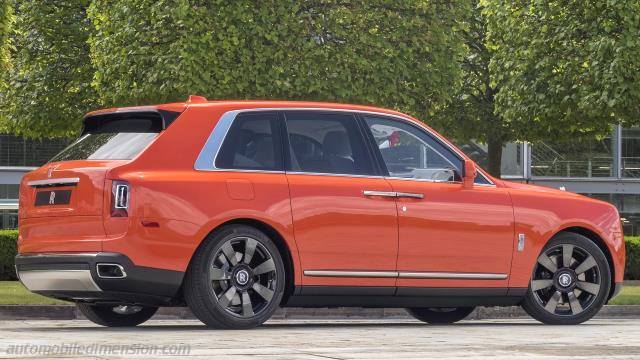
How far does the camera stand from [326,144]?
11.8 meters

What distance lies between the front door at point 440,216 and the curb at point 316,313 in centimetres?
345

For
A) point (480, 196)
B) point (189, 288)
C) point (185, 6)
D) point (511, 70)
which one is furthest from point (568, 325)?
point (511, 70)

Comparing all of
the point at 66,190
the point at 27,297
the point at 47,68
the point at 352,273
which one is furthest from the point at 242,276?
the point at 47,68

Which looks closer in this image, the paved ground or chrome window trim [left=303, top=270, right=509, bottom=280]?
the paved ground

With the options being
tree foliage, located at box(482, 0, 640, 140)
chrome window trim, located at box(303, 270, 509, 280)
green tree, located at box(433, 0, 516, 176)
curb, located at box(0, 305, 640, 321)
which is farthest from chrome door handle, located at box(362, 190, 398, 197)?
green tree, located at box(433, 0, 516, 176)

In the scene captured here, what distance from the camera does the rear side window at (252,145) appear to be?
36.9ft

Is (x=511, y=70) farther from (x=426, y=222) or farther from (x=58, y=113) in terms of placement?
(x=426, y=222)

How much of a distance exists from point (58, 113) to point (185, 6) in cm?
806

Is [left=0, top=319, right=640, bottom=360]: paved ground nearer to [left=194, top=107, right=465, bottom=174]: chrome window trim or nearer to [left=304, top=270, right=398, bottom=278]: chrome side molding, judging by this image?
[left=304, top=270, right=398, bottom=278]: chrome side molding

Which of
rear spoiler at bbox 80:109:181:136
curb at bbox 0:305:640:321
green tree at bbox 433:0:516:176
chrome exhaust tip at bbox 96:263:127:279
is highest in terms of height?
green tree at bbox 433:0:516:176

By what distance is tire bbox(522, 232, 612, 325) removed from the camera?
1255 cm

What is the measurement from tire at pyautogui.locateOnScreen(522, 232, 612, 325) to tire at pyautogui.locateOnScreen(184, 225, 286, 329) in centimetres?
261

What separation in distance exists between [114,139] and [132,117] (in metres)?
0.26

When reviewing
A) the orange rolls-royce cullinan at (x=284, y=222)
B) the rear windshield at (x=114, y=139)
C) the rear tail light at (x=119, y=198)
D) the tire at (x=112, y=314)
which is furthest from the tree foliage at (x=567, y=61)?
the rear tail light at (x=119, y=198)
